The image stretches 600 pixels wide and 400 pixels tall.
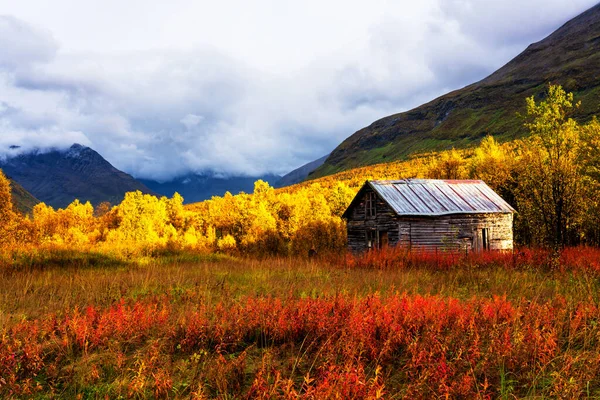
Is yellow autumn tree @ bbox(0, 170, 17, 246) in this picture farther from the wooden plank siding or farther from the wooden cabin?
the wooden plank siding

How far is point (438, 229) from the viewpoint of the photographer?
28016 millimetres

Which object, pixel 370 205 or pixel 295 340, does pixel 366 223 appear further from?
pixel 295 340

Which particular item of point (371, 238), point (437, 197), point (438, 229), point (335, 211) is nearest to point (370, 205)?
point (371, 238)

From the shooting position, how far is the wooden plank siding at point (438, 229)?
27688 millimetres

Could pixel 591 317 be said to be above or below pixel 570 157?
below

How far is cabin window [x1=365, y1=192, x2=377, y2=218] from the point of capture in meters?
30.9

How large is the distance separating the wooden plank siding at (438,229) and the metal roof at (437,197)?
1.47 ft

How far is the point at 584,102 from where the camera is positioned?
135m

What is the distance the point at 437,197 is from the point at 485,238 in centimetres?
476

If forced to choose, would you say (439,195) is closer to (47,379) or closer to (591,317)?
(591,317)

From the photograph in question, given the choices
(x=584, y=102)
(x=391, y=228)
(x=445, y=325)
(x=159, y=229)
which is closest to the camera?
(x=445, y=325)

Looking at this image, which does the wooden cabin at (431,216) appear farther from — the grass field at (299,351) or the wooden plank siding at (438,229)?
the grass field at (299,351)

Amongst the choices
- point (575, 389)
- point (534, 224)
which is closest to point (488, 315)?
point (575, 389)

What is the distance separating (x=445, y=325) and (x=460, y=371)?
116cm
